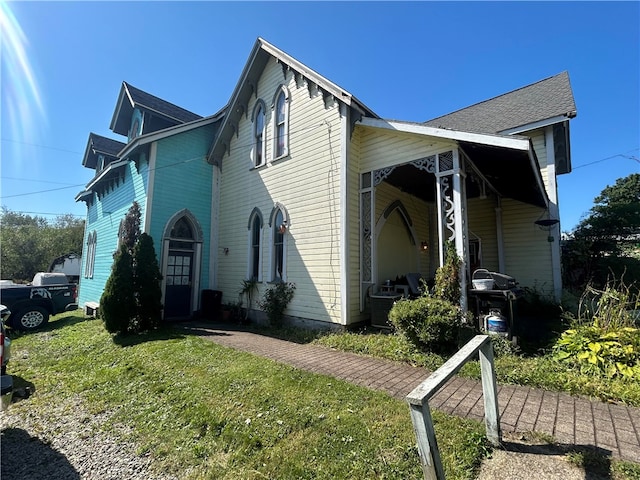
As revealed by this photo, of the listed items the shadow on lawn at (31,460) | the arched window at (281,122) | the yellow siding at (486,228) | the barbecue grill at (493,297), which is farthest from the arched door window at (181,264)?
the yellow siding at (486,228)

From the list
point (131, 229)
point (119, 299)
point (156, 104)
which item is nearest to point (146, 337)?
point (119, 299)

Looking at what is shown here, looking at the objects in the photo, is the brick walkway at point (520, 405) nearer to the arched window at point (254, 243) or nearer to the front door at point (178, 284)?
the arched window at point (254, 243)

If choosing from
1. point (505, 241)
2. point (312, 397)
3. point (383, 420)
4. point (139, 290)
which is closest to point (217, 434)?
point (312, 397)

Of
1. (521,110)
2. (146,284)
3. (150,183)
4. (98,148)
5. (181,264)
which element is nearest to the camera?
(146,284)

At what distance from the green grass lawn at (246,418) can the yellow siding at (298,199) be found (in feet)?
10.4

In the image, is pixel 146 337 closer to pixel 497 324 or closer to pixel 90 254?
pixel 497 324

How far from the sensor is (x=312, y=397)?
4.02 metres

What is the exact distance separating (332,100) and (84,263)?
1660 centimetres

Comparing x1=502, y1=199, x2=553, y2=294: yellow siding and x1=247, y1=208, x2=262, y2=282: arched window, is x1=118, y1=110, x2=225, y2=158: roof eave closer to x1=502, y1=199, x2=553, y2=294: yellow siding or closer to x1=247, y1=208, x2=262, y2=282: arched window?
x1=247, y1=208, x2=262, y2=282: arched window

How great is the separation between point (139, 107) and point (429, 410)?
1434cm

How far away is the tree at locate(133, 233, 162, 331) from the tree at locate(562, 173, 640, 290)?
580 inches

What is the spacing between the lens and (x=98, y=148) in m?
16.1

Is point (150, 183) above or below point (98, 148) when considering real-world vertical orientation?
below

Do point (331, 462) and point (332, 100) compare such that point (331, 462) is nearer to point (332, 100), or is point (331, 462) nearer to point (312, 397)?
point (312, 397)
